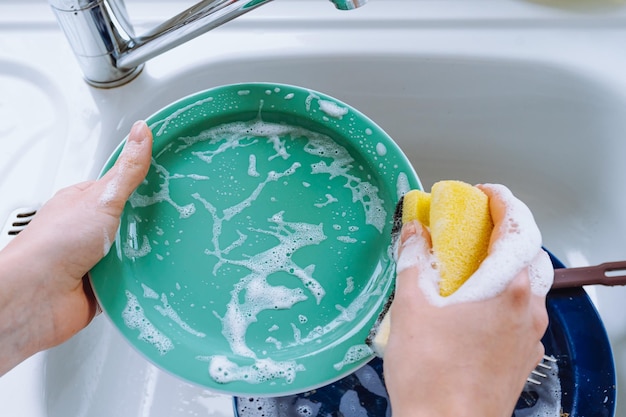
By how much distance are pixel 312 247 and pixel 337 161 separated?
0.11 meters

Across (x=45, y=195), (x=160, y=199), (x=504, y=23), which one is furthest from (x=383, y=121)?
(x=45, y=195)

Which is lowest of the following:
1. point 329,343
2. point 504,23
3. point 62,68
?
point 329,343

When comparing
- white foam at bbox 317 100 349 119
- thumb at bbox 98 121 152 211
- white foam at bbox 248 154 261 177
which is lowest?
white foam at bbox 248 154 261 177

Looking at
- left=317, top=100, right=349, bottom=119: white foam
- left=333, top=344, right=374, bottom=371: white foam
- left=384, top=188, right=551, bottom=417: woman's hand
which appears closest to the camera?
left=384, top=188, right=551, bottom=417: woman's hand

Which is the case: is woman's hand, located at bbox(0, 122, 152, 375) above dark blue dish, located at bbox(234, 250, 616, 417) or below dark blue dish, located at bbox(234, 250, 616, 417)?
above

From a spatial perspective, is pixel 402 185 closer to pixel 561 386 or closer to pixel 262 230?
pixel 262 230

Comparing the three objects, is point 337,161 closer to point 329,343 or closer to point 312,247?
point 312,247

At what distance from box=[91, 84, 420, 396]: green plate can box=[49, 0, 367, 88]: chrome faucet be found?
0.08m

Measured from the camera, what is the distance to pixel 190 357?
0.51m

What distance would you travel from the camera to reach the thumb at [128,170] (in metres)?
0.54

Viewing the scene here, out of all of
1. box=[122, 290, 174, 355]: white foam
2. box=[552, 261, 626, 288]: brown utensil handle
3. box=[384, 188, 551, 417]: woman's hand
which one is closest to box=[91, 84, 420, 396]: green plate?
box=[122, 290, 174, 355]: white foam

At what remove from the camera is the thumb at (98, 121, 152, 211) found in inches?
21.1

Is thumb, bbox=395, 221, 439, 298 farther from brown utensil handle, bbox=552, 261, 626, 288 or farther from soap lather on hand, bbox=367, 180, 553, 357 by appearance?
brown utensil handle, bbox=552, 261, 626, 288

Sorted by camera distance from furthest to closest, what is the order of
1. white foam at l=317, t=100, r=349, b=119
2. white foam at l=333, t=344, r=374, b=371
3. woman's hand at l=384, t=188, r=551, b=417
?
white foam at l=317, t=100, r=349, b=119
white foam at l=333, t=344, r=374, b=371
woman's hand at l=384, t=188, r=551, b=417
